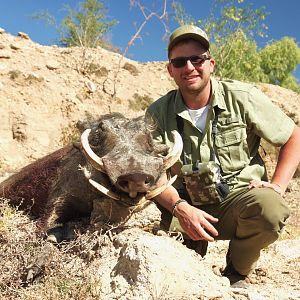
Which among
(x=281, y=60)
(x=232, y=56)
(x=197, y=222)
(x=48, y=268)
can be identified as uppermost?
(x=281, y=60)

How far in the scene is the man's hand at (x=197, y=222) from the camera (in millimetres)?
3461

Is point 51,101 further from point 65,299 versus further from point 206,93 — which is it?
point 65,299

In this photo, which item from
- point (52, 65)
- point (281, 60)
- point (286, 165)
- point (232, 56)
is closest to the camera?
point (286, 165)

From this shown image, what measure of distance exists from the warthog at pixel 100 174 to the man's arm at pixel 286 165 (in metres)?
0.79

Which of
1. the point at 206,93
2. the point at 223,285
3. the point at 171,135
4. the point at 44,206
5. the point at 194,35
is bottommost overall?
the point at 44,206

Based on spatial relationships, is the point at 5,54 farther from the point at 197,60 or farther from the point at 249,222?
the point at 249,222

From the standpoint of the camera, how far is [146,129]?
395cm

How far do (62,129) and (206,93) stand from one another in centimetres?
649

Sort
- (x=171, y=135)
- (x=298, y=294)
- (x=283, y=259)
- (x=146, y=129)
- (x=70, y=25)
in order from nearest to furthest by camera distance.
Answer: (x=298, y=294)
(x=146, y=129)
(x=171, y=135)
(x=283, y=259)
(x=70, y=25)

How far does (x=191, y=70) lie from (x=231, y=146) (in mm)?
709

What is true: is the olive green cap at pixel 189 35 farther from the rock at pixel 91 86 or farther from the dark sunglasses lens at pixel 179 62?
the rock at pixel 91 86

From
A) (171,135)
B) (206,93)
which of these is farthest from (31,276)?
(206,93)

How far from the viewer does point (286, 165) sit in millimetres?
3902

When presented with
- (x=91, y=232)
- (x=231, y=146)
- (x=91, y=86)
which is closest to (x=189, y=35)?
(x=231, y=146)
